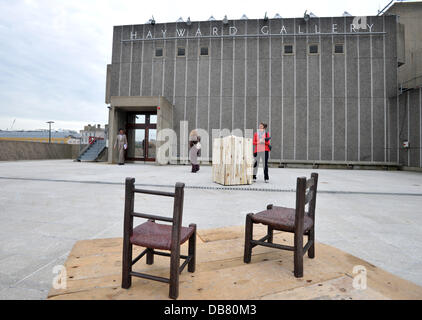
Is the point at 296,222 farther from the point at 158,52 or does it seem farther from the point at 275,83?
the point at 158,52

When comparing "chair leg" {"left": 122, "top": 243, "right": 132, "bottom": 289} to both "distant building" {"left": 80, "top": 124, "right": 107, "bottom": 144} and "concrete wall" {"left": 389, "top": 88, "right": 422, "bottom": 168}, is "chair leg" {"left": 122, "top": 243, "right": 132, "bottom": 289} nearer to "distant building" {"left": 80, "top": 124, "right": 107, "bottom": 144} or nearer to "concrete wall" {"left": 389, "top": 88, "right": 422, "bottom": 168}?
"concrete wall" {"left": 389, "top": 88, "right": 422, "bottom": 168}

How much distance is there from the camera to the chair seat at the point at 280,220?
2.07m

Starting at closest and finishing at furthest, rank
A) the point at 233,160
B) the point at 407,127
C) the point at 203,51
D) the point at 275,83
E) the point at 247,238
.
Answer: the point at 247,238 < the point at 233,160 < the point at 407,127 < the point at 275,83 < the point at 203,51

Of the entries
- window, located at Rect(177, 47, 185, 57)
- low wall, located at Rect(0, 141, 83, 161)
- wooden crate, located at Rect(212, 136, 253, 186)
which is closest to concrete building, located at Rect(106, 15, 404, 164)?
window, located at Rect(177, 47, 185, 57)

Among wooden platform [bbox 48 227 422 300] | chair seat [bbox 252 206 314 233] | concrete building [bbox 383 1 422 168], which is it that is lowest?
wooden platform [bbox 48 227 422 300]

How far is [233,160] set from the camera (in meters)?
7.55

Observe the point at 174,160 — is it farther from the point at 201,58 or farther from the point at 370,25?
the point at 370,25

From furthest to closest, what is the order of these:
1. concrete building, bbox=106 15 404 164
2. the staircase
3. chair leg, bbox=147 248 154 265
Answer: the staircase < concrete building, bbox=106 15 404 164 < chair leg, bbox=147 248 154 265

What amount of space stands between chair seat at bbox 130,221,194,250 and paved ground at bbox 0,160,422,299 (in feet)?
2.46

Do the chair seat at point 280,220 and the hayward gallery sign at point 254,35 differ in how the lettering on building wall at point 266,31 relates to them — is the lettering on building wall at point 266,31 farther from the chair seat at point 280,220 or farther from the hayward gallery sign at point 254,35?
the chair seat at point 280,220

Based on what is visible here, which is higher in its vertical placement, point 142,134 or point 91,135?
point 91,135

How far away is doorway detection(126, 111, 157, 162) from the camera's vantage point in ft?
59.5

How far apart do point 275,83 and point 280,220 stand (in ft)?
54.0

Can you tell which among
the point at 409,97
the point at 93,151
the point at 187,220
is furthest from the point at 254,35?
the point at 187,220
